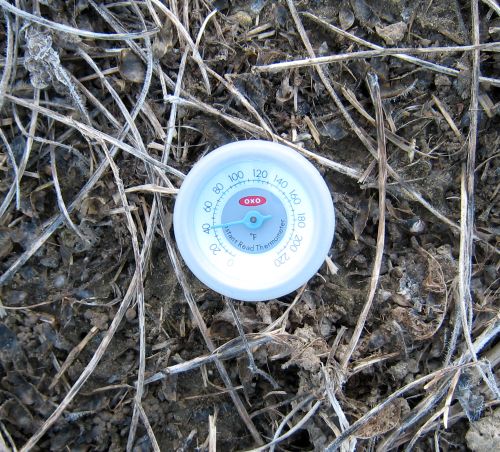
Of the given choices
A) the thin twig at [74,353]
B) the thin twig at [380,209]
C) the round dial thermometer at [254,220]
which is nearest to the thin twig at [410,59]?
the thin twig at [380,209]

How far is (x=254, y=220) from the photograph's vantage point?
1861mm

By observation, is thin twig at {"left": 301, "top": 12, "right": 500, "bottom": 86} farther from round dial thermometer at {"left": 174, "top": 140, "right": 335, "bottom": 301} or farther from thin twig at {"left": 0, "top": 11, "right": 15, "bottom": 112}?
thin twig at {"left": 0, "top": 11, "right": 15, "bottom": 112}

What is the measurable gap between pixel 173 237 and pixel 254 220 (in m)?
0.34

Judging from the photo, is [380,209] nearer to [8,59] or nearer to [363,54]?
[363,54]

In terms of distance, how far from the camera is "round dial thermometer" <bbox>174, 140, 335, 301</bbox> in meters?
1.87

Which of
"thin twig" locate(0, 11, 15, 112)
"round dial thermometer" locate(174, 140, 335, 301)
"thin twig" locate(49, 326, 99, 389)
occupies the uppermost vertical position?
"thin twig" locate(0, 11, 15, 112)

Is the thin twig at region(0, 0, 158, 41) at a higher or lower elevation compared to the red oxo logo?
higher

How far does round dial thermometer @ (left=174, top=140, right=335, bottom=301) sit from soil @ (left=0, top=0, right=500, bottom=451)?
13 cm

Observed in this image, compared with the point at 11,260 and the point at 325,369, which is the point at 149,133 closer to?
the point at 11,260

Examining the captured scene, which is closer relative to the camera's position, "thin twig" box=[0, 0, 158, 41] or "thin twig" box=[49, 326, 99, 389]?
"thin twig" box=[0, 0, 158, 41]

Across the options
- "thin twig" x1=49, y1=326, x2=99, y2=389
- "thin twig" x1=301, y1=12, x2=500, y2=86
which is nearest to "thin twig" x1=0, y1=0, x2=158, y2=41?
"thin twig" x1=301, y1=12, x2=500, y2=86

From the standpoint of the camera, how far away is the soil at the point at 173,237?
1.95m

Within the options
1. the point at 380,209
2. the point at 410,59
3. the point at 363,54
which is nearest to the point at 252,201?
the point at 380,209

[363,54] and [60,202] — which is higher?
[363,54]
